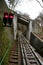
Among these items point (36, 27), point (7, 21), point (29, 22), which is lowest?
point (36, 27)

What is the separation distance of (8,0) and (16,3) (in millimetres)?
8156

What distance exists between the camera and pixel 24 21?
38531 millimetres

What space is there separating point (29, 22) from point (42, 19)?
40936 mm

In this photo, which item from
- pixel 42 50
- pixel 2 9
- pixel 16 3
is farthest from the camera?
pixel 16 3

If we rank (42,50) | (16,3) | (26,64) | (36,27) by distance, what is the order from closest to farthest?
(26,64)
(42,50)
(16,3)
(36,27)

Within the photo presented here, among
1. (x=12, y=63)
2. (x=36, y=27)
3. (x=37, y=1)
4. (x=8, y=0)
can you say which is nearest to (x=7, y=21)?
(x=12, y=63)

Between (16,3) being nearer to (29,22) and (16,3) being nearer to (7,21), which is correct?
(29,22)

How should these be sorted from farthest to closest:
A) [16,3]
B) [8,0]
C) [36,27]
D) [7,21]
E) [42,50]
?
[36,27], [16,3], [8,0], [42,50], [7,21]

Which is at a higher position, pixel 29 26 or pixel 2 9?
pixel 2 9

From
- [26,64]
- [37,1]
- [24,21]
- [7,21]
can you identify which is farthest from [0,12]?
[24,21]

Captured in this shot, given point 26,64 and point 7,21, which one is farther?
point 7,21

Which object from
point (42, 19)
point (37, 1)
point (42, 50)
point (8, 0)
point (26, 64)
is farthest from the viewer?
point (42, 19)

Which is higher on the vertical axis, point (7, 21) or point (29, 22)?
point (7, 21)

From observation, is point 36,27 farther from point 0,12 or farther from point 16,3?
point 0,12
